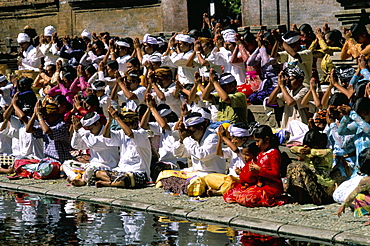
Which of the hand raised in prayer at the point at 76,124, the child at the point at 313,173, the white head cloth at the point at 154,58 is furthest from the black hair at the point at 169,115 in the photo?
the child at the point at 313,173

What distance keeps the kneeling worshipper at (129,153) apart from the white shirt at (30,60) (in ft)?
25.8

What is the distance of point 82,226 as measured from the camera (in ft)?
32.2

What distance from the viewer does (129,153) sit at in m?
12.3

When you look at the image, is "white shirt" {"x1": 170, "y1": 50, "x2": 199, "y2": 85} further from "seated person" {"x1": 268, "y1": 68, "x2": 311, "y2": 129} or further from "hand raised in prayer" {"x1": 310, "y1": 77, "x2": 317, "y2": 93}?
"hand raised in prayer" {"x1": 310, "y1": 77, "x2": 317, "y2": 93}

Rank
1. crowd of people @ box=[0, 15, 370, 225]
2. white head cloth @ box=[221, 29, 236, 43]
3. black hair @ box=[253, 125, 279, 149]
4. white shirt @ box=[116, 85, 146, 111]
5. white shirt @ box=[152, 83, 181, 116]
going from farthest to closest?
white head cloth @ box=[221, 29, 236, 43] → white shirt @ box=[116, 85, 146, 111] → white shirt @ box=[152, 83, 181, 116] → black hair @ box=[253, 125, 279, 149] → crowd of people @ box=[0, 15, 370, 225]

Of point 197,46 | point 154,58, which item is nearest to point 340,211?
point 197,46

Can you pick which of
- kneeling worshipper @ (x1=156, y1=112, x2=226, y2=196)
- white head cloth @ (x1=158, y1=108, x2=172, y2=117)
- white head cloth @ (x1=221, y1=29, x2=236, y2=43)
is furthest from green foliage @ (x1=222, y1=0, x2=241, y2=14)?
kneeling worshipper @ (x1=156, y1=112, x2=226, y2=196)

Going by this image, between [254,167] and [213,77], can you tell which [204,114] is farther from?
[254,167]

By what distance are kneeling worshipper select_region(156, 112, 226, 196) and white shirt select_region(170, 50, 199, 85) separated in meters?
3.32

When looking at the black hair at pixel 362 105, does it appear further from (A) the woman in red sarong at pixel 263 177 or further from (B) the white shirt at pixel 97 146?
(B) the white shirt at pixel 97 146

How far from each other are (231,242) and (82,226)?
2.01m

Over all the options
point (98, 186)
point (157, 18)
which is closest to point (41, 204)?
point (98, 186)

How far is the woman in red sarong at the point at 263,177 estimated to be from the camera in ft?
33.7

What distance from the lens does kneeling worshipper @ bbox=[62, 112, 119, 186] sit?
1247cm
